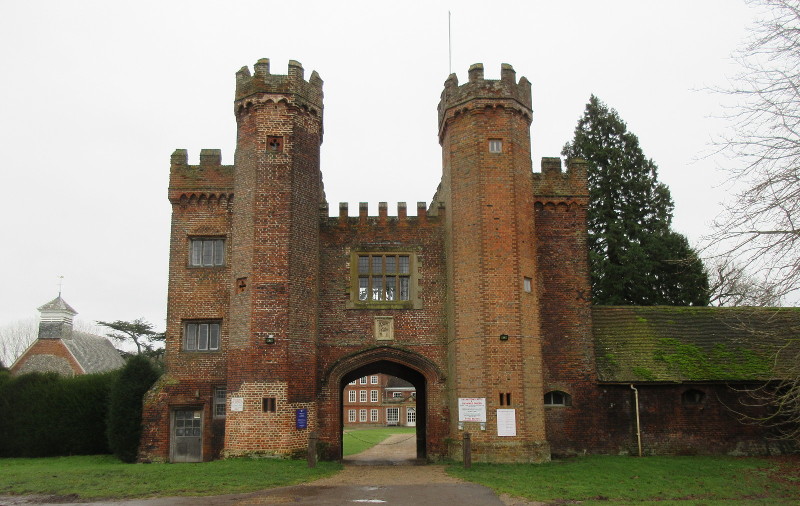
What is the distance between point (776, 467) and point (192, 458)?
17.5m

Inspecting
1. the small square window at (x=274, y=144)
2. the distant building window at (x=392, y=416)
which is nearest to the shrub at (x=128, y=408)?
the small square window at (x=274, y=144)

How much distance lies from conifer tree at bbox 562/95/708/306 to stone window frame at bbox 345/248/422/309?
1472cm

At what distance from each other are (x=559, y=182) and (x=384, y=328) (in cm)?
801

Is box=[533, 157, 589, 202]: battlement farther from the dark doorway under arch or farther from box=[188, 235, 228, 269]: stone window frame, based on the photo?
box=[188, 235, 228, 269]: stone window frame

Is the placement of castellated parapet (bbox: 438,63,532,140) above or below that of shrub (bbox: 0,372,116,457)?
above

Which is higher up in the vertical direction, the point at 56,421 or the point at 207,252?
the point at 207,252

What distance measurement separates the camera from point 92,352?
51938 mm

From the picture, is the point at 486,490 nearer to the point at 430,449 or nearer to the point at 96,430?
the point at 430,449

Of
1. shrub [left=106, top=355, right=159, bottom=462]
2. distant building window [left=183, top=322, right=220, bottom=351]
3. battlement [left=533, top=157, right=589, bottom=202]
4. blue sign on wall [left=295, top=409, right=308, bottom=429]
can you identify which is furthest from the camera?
battlement [left=533, top=157, right=589, bottom=202]

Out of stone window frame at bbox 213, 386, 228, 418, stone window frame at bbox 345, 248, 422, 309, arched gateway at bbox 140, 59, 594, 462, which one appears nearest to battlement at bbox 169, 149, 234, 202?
arched gateway at bbox 140, 59, 594, 462

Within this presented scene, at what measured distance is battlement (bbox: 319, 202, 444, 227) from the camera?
23.8 m

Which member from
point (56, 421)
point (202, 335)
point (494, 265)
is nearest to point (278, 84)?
point (202, 335)

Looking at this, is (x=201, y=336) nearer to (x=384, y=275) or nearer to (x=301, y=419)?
(x=301, y=419)

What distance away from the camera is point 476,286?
21.3 m
